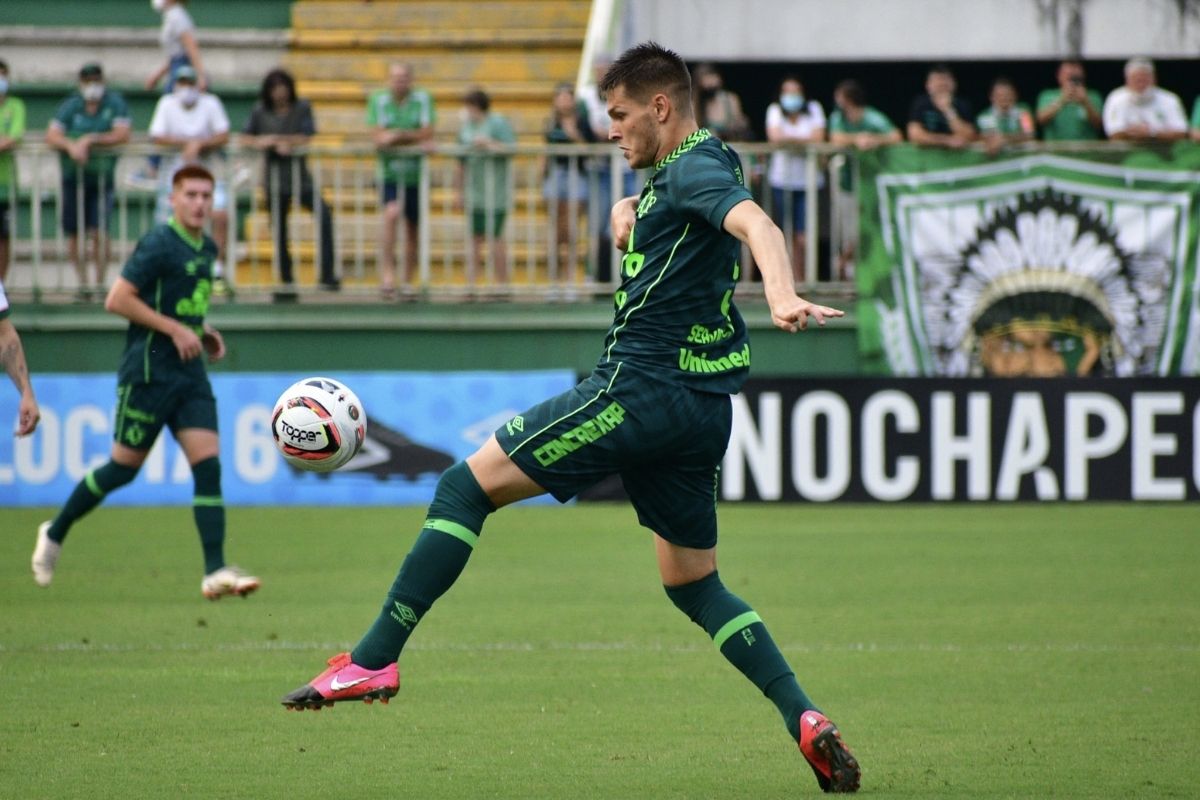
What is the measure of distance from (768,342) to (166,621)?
28.2 ft

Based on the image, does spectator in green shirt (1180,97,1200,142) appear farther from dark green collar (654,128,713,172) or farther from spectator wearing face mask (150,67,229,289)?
dark green collar (654,128,713,172)

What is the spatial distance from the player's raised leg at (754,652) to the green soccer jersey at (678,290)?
1.93ft

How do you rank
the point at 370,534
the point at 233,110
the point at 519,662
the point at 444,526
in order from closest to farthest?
1. the point at 444,526
2. the point at 519,662
3. the point at 370,534
4. the point at 233,110

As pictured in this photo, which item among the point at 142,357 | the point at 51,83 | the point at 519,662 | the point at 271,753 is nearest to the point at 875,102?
the point at 51,83

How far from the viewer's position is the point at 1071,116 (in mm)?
17938

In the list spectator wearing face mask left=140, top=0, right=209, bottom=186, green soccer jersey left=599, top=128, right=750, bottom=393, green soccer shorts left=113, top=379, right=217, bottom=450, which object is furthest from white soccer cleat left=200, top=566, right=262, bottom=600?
spectator wearing face mask left=140, top=0, right=209, bottom=186

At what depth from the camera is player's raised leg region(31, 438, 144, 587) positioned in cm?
1090

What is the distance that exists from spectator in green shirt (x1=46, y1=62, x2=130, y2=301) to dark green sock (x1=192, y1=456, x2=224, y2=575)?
7.11m

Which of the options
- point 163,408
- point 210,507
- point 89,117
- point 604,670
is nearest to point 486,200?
point 89,117

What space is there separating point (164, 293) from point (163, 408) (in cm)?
66

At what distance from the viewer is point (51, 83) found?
2170 centimetres

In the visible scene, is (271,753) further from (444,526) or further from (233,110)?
(233,110)

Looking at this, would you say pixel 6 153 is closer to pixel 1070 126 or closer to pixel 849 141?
pixel 849 141

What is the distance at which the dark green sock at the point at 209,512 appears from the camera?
10469 mm
